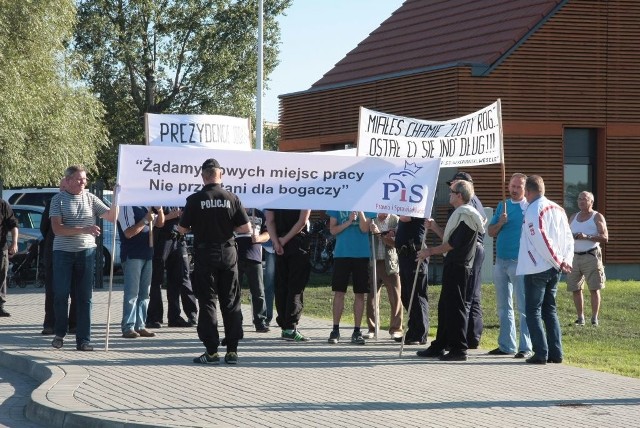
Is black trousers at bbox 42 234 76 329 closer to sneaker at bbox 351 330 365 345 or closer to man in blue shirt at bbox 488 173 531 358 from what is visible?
sneaker at bbox 351 330 365 345

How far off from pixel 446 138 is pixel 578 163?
16.8 m

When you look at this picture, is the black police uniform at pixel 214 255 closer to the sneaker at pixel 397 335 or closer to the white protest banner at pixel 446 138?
the white protest banner at pixel 446 138

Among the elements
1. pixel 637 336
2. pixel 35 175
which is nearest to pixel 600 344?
pixel 637 336

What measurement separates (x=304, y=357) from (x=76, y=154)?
31047 mm

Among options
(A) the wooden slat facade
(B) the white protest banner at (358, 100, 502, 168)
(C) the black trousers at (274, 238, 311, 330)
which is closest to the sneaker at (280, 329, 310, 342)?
(C) the black trousers at (274, 238, 311, 330)

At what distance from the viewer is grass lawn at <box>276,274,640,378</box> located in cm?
1402

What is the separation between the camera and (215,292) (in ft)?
41.2

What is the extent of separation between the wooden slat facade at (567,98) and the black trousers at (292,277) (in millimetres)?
15119

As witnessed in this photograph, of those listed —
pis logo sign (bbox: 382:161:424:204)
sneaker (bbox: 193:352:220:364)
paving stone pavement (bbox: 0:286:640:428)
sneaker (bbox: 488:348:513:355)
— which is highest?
pis logo sign (bbox: 382:161:424:204)

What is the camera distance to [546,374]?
39.8 ft

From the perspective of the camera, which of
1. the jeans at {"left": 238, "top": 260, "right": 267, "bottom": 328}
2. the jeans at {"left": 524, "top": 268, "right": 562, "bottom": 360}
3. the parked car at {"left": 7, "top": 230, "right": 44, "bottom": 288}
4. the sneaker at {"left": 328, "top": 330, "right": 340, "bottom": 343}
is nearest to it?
the jeans at {"left": 524, "top": 268, "right": 562, "bottom": 360}

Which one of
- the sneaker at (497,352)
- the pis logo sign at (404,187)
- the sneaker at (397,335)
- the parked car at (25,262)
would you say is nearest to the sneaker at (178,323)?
the sneaker at (397,335)

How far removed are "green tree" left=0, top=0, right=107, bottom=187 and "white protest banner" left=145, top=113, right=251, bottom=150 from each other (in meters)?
23.1

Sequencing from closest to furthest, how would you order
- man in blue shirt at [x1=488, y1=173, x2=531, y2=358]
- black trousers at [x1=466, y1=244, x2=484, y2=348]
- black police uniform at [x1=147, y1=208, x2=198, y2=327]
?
black trousers at [x1=466, y1=244, x2=484, y2=348] < man in blue shirt at [x1=488, y1=173, x2=531, y2=358] < black police uniform at [x1=147, y1=208, x2=198, y2=327]
